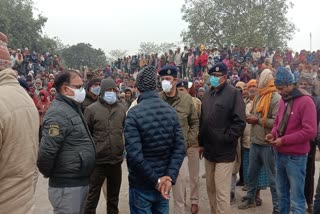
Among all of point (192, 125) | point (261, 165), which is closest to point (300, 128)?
point (261, 165)

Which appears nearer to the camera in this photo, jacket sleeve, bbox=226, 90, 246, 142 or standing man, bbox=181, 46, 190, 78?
jacket sleeve, bbox=226, 90, 246, 142

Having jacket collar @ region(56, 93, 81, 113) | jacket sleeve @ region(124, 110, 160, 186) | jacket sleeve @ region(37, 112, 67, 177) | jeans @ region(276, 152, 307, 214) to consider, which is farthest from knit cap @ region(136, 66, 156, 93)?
jeans @ region(276, 152, 307, 214)

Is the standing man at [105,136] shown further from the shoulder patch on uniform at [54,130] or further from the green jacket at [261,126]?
the green jacket at [261,126]

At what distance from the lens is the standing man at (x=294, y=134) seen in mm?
3969

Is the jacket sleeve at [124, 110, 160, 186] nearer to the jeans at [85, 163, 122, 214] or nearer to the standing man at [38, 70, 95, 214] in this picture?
the standing man at [38, 70, 95, 214]

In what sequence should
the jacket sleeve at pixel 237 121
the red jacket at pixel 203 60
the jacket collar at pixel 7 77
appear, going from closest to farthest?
the jacket collar at pixel 7 77, the jacket sleeve at pixel 237 121, the red jacket at pixel 203 60

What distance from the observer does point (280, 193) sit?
4.30m

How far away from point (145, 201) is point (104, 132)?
55.6 inches

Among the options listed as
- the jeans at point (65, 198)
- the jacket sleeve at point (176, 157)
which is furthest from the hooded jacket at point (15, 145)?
the jacket sleeve at point (176, 157)

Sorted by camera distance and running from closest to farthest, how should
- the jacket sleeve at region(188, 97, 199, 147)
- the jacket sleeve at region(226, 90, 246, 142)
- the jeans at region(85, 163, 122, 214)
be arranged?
the jacket sleeve at region(226, 90, 246, 142), the jeans at region(85, 163, 122, 214), the jacket sleeve at region(188, 97, 199, 147)

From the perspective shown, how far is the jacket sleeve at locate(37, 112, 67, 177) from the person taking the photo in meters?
3.11

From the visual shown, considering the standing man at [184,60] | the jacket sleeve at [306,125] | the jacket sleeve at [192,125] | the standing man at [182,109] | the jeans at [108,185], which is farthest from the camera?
the standing man at [184,60]

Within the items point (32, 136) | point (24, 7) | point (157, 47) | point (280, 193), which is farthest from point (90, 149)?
point (157, 47)

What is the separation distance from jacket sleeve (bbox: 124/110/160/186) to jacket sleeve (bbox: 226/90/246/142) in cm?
142
